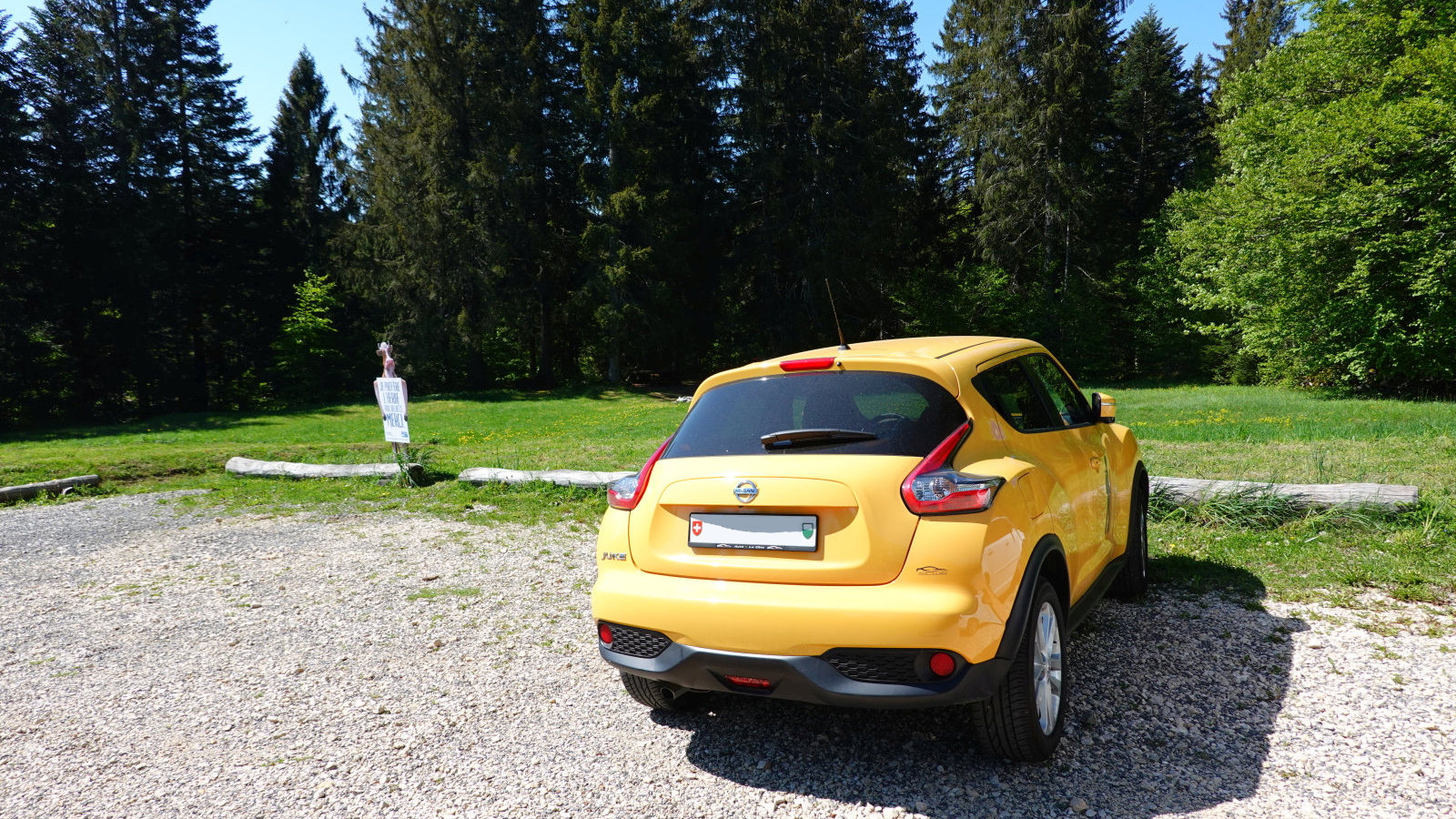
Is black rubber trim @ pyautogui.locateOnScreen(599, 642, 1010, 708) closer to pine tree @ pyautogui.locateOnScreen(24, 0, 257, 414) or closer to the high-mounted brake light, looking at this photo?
the high-mounted brake light

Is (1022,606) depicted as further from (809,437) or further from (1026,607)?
(809,437)

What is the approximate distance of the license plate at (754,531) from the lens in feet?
9.76

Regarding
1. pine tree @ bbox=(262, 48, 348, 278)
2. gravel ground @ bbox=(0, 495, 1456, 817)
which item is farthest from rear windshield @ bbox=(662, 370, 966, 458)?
pine tree @ bbox=(262, 48, 348, 278)

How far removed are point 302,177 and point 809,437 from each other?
45.3 metres

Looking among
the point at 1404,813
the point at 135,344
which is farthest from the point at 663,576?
the point at 135,344

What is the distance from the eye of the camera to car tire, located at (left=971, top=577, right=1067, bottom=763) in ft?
9.67

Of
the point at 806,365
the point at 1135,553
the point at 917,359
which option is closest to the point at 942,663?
the point at 917,359

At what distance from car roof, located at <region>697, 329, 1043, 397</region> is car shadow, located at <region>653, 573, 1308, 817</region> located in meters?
1.51

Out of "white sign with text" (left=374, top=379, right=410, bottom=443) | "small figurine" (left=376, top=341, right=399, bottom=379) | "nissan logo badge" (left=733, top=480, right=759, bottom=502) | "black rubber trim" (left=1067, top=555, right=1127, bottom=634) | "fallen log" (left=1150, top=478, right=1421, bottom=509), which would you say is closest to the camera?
"nissan logo badge" (left=733, top=480, right=759, bottom=502)

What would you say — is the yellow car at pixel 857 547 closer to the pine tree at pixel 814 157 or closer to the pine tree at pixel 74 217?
the pine tree at pixel 814 157

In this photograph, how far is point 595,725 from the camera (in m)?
3.66

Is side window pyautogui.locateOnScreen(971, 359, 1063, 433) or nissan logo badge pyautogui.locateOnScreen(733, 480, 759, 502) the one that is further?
side window pyautogui.locateOnScreen(971, 359, 1063, 433)

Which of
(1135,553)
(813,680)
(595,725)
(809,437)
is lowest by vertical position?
(595,725)

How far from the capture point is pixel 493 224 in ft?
113
